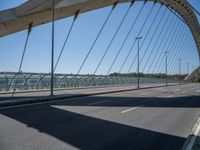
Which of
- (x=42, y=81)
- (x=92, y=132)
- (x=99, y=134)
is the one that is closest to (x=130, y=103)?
(x=92, y=132)

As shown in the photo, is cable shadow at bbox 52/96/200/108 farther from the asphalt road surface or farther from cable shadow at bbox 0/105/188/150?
cable shadow at bbox 0/105/188/150

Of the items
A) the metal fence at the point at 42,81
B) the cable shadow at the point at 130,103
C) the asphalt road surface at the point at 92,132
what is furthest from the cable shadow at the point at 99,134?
the metal fence at the point at 42,81

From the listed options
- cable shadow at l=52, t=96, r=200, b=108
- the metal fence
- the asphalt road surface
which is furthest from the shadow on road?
the metal fence

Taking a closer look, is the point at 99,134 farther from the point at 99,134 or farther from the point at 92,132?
the point at 92,132

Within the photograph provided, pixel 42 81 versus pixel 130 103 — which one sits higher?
pixel 42 81

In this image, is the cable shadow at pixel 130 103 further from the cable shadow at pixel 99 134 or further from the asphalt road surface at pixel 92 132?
the cable shadow at pixel 99 134

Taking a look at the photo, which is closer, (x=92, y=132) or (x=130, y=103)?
(x=92, y=132)

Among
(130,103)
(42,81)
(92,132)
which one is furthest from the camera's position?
(42,81)

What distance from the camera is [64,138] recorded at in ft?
24.5

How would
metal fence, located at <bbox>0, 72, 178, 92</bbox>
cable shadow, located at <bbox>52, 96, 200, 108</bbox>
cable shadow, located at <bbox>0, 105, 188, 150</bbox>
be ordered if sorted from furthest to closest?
metal fence, located at <bbox>0, 72, 178, 92</bbox> → cable shadow, located at <bbox>52, 96, 200, 108</bbox> → cable shadow, located at <bbox>0, 105, 188, 150</bbox>

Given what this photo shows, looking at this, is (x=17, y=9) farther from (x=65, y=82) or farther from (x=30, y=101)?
(x=30, y=101)

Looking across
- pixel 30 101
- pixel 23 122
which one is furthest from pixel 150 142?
pixel 30 101

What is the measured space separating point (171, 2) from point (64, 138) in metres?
52.8

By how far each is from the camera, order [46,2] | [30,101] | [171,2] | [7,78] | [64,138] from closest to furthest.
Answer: [64,138] < [30,101] < [7,78] < [46,2] < [171,2]
